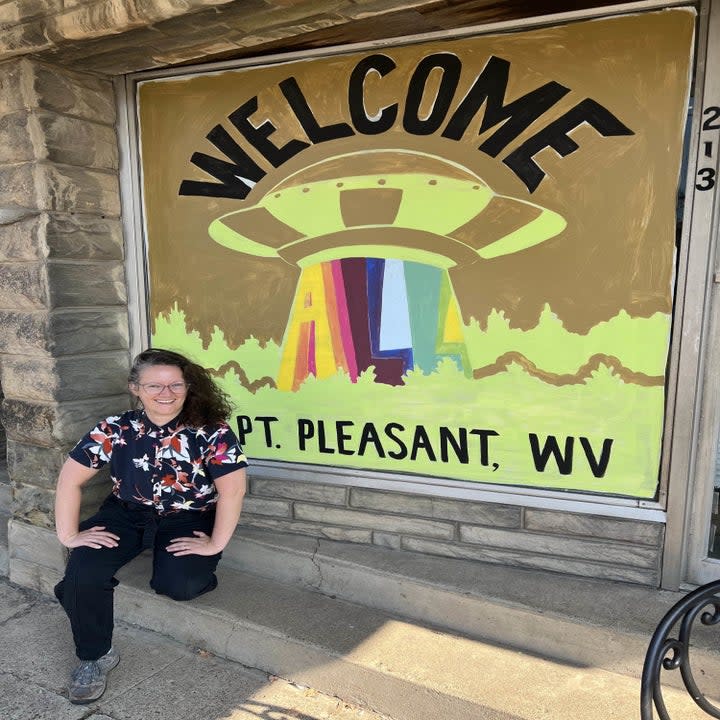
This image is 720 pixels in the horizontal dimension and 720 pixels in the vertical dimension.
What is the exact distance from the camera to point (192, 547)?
2.71m

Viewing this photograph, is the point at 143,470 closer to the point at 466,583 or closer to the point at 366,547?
the point at 366,547

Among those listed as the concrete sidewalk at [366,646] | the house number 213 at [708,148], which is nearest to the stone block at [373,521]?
the concrete sidewalk at [366,646]

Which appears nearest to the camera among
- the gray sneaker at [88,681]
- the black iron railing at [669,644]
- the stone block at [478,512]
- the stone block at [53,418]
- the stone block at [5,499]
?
the black iron railing at [669,644]

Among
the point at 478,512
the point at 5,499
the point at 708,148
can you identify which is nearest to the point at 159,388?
the point at 478,512

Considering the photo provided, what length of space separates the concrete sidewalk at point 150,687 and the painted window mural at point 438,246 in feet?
3.30

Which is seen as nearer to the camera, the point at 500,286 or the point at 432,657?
the point at 432,657

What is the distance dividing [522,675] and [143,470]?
171cm

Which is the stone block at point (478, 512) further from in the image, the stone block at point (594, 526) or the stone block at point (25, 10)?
the stone block at point (25, 10)

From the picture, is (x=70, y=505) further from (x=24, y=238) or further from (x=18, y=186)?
(x=18, y=186)

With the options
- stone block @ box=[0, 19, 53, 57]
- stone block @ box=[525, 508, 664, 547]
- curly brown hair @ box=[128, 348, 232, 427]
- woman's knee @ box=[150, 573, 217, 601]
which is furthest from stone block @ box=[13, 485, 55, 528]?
stone block @ box=[525, 508, 664, 547]

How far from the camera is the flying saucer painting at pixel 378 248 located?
9.05 ft

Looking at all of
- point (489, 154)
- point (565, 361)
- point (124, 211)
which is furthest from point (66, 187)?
point (565, 361)

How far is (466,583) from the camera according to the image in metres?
2.71

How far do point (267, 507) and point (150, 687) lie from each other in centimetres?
98
